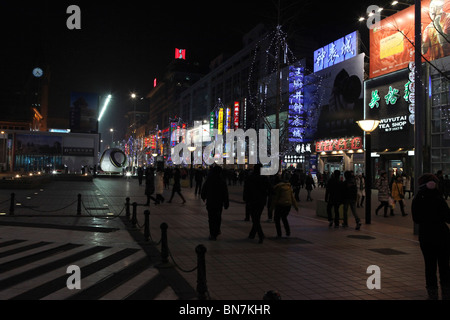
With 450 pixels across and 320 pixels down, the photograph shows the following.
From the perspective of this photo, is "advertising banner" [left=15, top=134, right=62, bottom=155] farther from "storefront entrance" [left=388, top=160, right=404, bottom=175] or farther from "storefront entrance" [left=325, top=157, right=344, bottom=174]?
"storefront entrance" [left=388, top=160, right=404, bottom=175]

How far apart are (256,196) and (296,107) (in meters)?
39.2

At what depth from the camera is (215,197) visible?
910cm

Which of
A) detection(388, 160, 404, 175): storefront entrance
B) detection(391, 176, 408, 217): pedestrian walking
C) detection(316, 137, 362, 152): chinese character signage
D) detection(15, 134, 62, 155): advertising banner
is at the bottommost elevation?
detection(391, 176, 408, 217): pedestrian walking

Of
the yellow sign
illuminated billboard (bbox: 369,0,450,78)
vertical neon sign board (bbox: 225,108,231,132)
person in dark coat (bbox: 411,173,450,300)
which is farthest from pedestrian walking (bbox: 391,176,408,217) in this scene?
vertical neon sign board (bbox: 225,108,231,132)

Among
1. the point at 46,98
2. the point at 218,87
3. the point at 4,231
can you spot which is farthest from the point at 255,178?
the point at 46,98

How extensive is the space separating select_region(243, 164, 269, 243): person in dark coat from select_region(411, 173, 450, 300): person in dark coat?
430 cm

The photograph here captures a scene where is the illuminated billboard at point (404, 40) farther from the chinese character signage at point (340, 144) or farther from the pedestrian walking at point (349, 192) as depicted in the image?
the pedestrian walking at point (349, 192)

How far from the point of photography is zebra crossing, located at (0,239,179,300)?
5.14 meters

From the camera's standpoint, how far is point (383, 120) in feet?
121

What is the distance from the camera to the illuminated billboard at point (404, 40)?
29.6 meters

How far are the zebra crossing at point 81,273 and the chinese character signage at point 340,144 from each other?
35.5 metres
